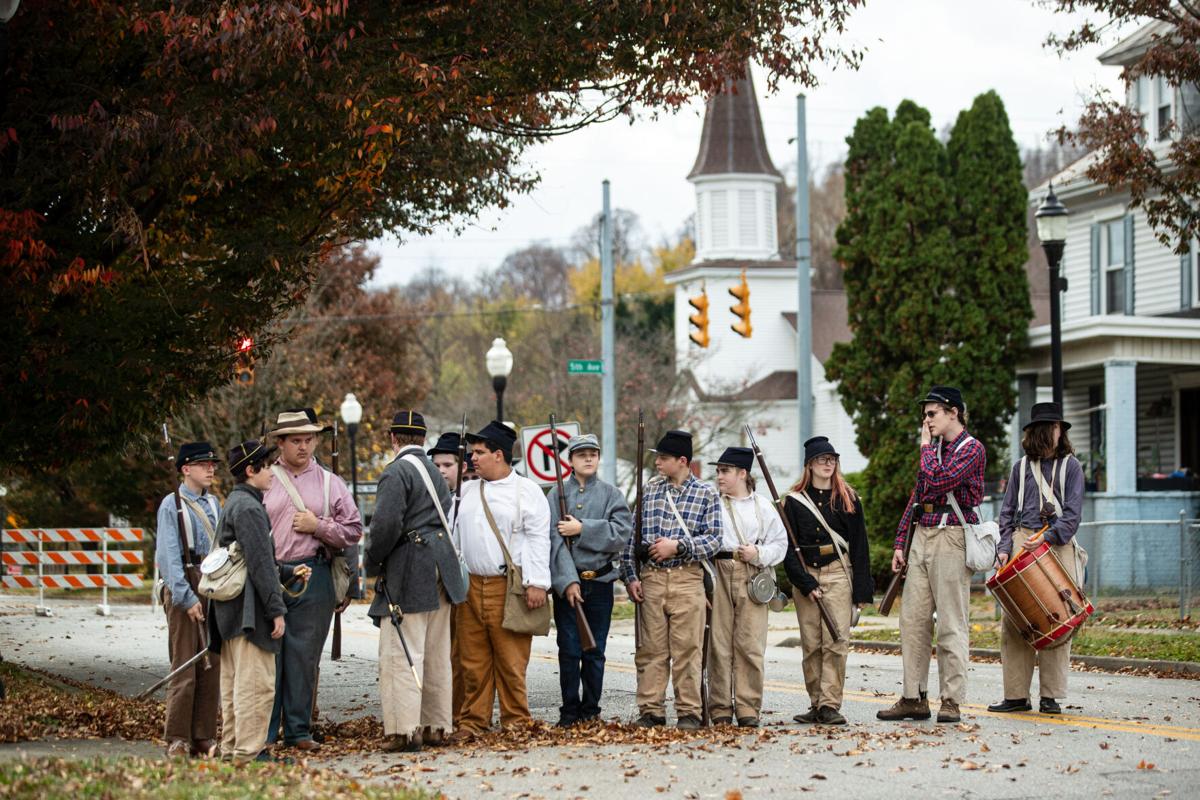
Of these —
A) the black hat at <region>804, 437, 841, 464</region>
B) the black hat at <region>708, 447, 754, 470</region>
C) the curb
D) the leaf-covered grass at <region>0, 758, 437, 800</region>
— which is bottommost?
the curb

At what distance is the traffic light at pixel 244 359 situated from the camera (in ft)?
49.4

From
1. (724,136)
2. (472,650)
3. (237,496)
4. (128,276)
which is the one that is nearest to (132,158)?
(128,276)

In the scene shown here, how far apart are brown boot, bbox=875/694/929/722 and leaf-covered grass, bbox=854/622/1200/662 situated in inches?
193

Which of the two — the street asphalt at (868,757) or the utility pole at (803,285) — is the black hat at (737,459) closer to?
the street asphalt at (868,757)

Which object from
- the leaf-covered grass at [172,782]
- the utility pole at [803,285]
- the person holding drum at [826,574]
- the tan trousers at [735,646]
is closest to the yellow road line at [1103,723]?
the person holding drum at [826,574]

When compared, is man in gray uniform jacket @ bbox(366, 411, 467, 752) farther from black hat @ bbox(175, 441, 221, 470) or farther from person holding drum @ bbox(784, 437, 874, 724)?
person holding drum @ bbox(784, 437, 874, 724)

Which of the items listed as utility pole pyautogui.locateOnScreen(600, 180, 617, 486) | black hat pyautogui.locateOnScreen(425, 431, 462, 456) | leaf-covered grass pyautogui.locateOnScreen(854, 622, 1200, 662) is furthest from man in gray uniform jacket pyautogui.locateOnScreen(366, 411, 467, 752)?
utility pole pyautogui.locateOnScreen(600, 180, 617, 486)

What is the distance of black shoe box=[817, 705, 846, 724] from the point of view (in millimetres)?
11586

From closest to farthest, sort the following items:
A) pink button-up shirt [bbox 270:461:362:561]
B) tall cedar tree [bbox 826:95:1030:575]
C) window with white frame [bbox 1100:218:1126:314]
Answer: pink button-up shirt [bbox 270:461:362:561], tall cedar tree [bbox 826:95:1030:575], window with white frame [bbox 1100:218:1126:314]

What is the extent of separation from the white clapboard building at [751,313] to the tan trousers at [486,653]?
40313mm

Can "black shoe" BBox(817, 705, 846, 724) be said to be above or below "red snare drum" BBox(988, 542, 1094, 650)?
below

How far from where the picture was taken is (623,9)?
13.4m

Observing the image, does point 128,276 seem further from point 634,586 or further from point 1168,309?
point 1168,309

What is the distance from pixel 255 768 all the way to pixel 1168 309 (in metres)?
26.7
